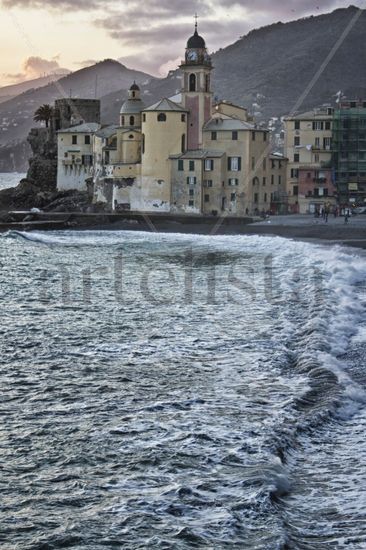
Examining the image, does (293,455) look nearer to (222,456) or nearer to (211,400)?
(222,456)

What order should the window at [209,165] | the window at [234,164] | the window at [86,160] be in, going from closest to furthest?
the window at [209,165]
the window at [234,164]
the window at [86,160]

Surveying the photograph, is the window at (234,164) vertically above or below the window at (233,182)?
above

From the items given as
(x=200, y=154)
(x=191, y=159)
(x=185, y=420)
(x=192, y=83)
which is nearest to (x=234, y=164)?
(x=200, y=154)

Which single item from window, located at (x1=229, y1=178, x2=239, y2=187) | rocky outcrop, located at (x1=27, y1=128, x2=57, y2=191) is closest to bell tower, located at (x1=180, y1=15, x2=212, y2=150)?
window, located at (x1=229, y1=178, x2=239, y2=187)

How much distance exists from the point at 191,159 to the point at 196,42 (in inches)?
444

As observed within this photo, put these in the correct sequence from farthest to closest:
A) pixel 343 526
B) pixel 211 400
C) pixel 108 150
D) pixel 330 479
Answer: pixel 108 150, pixel 211 400, pixel 330 479, pixel 343 526

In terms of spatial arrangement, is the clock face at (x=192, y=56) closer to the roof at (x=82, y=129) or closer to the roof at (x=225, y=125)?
the roof at (x=225, y=125)

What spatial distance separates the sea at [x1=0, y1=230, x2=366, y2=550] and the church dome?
4929 centimetres

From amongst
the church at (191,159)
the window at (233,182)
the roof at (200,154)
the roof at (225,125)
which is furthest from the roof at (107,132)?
the window at (233,182)

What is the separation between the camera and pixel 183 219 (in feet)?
248

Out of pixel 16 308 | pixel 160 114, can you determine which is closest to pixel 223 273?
pixel 16 308

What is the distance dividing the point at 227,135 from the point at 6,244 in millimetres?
24004

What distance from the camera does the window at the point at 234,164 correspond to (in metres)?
79.2

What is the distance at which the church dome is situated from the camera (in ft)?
265
